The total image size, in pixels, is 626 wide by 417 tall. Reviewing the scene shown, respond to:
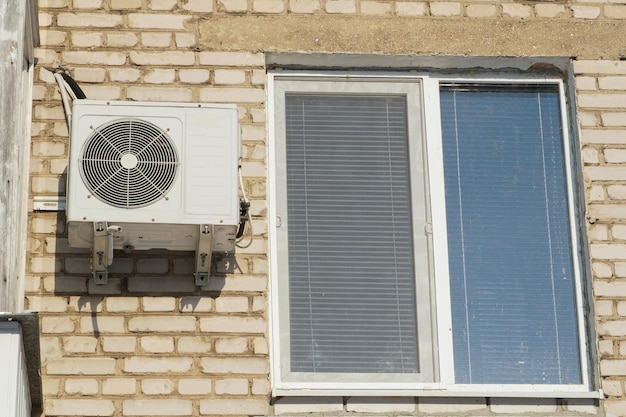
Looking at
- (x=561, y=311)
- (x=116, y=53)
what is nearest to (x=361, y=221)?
(x=561, y=311)

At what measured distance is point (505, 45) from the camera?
7.07m

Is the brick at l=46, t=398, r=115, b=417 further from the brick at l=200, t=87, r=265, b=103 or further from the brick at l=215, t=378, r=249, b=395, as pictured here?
the brick at l=200, t=87, r=265, b=103

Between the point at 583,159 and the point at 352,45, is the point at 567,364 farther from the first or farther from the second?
the point at 352,45

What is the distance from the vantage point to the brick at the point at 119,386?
6277 millimetres

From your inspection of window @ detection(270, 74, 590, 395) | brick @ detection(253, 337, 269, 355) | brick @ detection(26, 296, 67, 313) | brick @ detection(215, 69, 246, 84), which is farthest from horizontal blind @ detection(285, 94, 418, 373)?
brick @ detection(26, 296, 67, 313)

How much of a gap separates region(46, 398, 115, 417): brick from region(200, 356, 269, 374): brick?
1.48ft

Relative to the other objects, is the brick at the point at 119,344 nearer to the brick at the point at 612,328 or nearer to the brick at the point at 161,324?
the brick at the point at 161,324

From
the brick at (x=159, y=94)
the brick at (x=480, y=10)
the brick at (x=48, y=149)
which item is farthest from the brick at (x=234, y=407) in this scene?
the brick at (x=480, y=10)

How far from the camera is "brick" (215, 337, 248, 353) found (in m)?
6.40

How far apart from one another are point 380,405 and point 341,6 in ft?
6.70

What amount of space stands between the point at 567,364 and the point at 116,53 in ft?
8.55

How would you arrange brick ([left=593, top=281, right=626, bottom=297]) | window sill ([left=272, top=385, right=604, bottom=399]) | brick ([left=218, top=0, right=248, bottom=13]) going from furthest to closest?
brick ([left=218, top=0, right=248, bottom=13]) < brick ([left=593, top=281, right=626, bottom=297]) < window sill ([left=272, top=385, right=604, bottom=399])

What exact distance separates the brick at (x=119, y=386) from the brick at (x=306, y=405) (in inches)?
25.0

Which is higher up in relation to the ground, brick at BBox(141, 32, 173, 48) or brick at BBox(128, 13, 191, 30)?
brick at BBox(128, 13, 191, 30)
